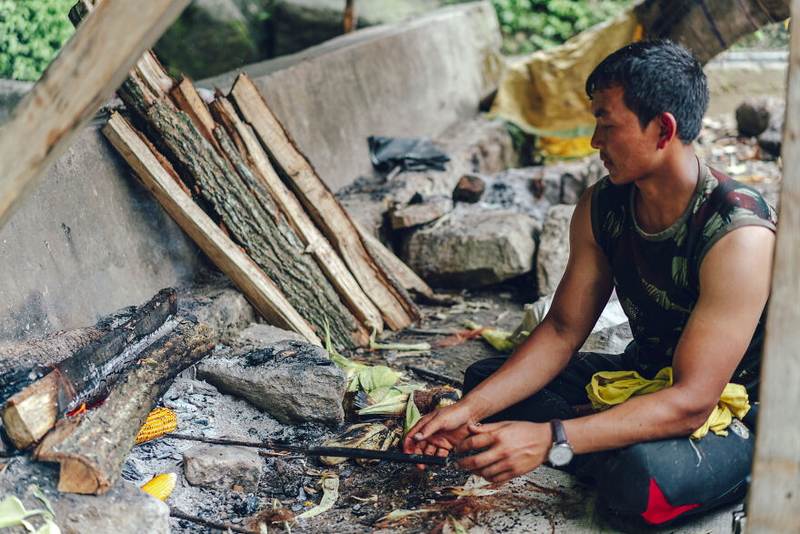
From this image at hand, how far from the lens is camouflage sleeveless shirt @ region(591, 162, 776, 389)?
207 cm

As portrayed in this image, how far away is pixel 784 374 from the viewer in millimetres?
1475

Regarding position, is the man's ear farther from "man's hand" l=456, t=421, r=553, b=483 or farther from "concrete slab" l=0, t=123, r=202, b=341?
"concrete slab" l=0, t=123, r=202, b=341

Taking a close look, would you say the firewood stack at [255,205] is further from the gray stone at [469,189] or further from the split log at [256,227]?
the gray stone at [469,189]

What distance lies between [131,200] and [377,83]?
3466 millimetres

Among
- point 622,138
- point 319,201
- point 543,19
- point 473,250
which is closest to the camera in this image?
point 622,138

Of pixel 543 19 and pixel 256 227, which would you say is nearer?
pixel 256 227

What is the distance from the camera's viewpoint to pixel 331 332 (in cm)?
396

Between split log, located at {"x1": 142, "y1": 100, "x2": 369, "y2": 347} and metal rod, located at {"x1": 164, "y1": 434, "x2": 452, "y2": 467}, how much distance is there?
1.16m

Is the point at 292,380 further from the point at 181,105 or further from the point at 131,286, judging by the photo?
the point at 181,105

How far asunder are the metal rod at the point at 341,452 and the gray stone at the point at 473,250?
2.36m

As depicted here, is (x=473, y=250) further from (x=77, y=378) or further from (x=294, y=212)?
(x=77, y=378)

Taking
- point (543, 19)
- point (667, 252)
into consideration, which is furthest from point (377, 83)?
point (543, 19)

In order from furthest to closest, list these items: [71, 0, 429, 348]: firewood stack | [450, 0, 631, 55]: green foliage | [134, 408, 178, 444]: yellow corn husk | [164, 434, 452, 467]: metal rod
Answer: [450, 0, 631, 55]: green foliage
[71, 0, 429, 348]: firewood stack
[134, 408, 178, 444]: yellow corn husk
[164, 434, 452, 467]: metal rod

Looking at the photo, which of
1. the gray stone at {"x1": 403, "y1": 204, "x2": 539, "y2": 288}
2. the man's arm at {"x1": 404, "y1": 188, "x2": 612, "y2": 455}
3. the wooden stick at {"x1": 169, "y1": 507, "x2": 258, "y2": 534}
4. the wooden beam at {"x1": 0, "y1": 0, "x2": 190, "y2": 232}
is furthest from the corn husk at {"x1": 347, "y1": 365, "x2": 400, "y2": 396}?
the wooden beam at {"x1": 0, "y1": 0, "x2": 190, "y2": 232}
